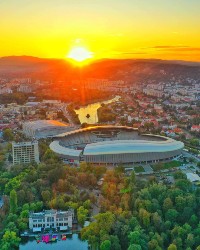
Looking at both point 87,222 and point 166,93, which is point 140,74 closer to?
point 166,93

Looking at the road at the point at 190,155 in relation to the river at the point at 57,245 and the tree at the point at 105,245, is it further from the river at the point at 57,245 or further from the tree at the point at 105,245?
the tree at the point at 105,245

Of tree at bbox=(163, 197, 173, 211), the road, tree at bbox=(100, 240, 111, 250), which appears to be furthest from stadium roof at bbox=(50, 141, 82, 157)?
tree at bbox=(100, 240, 111, 250)

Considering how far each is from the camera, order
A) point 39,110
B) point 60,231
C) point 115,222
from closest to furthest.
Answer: point 115,222, point 60,231, point 39,110

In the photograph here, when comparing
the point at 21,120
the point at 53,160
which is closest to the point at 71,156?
the point at 53,160

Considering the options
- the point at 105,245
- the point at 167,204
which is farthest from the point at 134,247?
the point at 167,204

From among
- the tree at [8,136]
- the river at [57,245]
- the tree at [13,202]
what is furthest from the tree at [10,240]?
the tree at [8,136]

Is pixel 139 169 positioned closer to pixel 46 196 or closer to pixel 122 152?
pixel 122 152
